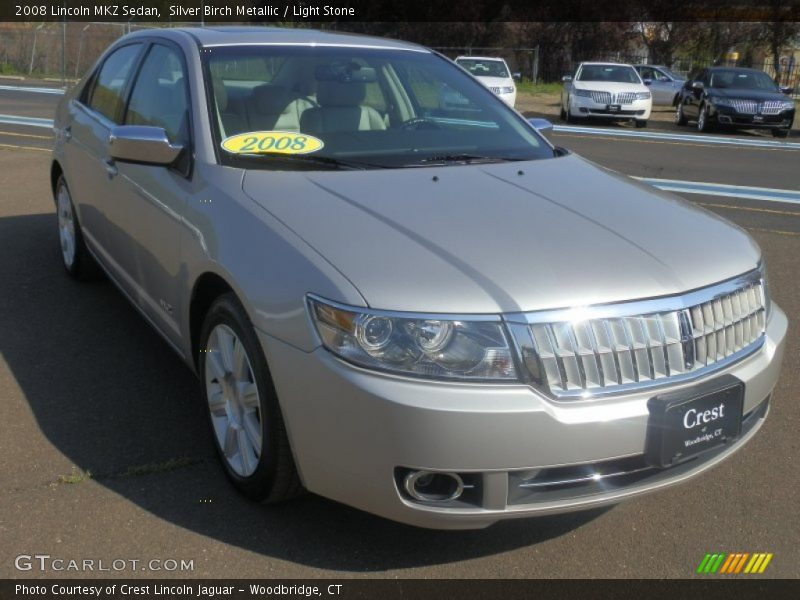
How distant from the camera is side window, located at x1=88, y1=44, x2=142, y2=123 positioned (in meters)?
5.00

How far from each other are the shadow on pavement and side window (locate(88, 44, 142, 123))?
1.19 m

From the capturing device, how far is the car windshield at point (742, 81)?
20141mm

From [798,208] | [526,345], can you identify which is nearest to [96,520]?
[526,345]

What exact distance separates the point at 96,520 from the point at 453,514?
4.34ft

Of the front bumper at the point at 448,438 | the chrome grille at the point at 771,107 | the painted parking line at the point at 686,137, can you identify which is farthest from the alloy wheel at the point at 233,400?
the chrome grille at the point at 771,107

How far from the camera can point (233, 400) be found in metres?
Answer: 3.39

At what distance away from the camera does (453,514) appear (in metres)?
2.76

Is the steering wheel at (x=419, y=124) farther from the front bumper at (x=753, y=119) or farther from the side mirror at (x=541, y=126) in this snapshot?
the front bumper at (x=753, y=119)

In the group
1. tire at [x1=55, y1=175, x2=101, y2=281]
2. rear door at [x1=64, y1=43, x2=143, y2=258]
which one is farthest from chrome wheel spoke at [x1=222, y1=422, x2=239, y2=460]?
tire at [x1=55, y1=175, x2=101, y2=281]

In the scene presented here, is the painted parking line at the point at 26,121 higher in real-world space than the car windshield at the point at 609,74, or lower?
lower

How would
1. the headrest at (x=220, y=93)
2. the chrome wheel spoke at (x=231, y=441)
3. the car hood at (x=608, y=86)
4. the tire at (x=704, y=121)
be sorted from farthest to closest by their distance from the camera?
the car hood at (x=608, y=86) → the tire at (x=704, y=121) → the headrest at (x=220, y=93) → the chrome wheel spoke at (x=231, y=441)

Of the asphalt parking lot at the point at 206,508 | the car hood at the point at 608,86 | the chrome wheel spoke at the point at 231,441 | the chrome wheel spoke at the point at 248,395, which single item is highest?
the car hood at the point at 608,86

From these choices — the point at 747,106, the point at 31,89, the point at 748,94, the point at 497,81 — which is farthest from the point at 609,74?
the point at 31,89

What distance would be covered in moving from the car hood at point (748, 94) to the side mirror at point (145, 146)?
17.8 m
